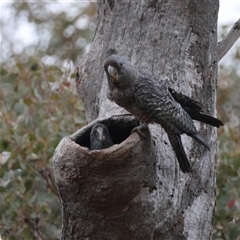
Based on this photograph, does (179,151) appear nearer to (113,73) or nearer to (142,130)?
(142,130)

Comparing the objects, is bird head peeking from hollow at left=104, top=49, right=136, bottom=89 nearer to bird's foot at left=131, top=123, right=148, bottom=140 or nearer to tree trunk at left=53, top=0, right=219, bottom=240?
tree trunk at left=53, top=0, right=219, bottom=240

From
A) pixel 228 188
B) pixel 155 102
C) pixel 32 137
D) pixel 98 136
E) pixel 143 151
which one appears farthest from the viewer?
pixel 228 188

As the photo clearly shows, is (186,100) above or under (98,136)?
above

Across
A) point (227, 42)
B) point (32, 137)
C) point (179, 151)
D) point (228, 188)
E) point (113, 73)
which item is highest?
point (227, 42)

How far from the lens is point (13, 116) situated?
336cm

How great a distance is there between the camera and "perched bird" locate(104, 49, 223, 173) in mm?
2332

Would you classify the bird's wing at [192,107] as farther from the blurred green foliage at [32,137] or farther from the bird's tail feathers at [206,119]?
the blurred green foliage at [32,137]

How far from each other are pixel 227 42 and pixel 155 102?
2.30 feet

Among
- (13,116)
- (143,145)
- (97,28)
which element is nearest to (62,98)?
(13,116)

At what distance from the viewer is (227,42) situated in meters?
2.90

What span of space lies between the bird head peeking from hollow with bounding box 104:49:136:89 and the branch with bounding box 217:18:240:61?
0.60 m

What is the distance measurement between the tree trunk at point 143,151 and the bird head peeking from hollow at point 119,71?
126 millimetres

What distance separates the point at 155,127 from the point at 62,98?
38.0 inches

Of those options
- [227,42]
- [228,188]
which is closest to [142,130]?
[227,42]
